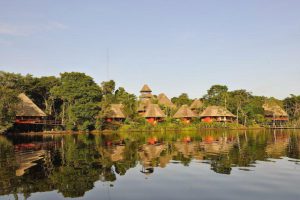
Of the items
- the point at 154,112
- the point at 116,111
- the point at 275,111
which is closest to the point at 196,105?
the point at 154,112

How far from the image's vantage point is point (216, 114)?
75.9 metres

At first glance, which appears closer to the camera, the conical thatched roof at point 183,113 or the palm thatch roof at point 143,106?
the conical thatched roof at point 183,113

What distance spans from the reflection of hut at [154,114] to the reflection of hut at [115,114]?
5.88 m

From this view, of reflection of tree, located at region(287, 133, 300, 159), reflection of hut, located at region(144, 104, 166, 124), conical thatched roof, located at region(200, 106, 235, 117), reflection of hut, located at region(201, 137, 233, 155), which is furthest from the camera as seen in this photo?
conical thatched roof, located at region(200, 106, 235, 117)

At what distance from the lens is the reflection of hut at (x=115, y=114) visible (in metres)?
71.2

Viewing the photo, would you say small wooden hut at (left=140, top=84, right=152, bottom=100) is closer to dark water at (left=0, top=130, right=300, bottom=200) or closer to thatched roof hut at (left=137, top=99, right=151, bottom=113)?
thatched roof hut at (left=137, top=99, right=151, bottom=113)

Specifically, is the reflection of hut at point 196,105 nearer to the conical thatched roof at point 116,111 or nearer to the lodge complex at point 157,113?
the lodge complex at point 157,113

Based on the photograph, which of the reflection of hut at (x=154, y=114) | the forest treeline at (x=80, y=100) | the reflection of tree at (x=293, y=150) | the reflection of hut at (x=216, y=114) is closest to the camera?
the reflection of tree at (x=293, y=150)

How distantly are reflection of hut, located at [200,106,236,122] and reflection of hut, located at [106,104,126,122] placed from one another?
20.7 m

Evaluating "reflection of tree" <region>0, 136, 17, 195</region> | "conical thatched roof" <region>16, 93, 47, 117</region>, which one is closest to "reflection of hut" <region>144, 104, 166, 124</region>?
"conical thatched roof" <region>16, 93, 47, 117</region>

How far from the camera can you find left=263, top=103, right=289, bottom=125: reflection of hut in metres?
90.8

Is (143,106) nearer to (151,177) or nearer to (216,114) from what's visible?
(216,114)

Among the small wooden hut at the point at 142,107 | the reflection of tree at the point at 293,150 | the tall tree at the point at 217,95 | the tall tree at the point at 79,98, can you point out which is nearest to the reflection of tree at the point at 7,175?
the reflection of tree at the point at 293,150

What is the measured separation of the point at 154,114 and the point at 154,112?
0.56 m
